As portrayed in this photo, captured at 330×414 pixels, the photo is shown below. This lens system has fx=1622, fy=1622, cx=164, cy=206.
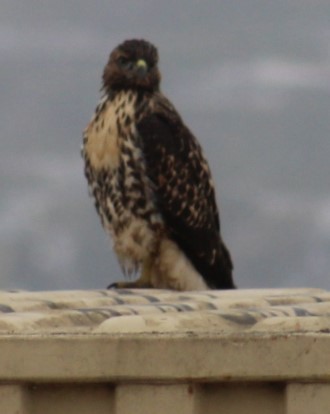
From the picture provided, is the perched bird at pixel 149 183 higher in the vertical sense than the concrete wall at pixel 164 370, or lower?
higher

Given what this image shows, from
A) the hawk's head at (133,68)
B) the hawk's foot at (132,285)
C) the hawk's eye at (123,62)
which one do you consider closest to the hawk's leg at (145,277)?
the hawk's foot at (132,285)

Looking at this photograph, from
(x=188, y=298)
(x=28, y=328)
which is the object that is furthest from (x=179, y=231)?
(x=28, y=328)

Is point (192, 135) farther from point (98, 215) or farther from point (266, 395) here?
point (266, 395)

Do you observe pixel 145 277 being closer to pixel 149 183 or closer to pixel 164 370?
pixel 149 183

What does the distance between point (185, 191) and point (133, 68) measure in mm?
940

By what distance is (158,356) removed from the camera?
487 cm

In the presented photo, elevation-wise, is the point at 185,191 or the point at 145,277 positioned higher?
the point at 185,191

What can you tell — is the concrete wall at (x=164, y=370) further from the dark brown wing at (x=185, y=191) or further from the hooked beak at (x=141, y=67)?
the hooked beak at (x=141, y=67)

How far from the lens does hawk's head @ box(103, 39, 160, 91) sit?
440 inches

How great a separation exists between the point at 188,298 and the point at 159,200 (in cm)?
386

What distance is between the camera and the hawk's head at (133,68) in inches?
440

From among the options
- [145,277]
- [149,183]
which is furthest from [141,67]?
[145,277]

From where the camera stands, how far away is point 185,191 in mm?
11148

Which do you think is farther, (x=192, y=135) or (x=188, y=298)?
(x=192, y=135)
